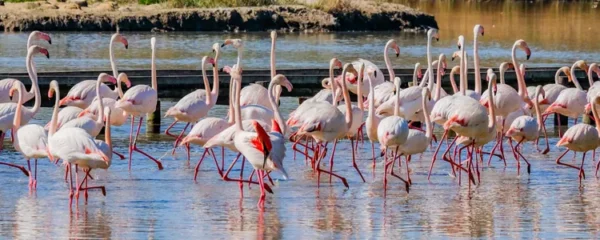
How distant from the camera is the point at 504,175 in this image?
45.0 feet

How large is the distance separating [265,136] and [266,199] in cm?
109

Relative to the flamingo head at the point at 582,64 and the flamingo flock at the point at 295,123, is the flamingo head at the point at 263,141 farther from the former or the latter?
the flamingo head at the point at 582,64

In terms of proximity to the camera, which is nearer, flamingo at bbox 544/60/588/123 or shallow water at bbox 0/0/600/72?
flamingo at bbox 544/60/588/123

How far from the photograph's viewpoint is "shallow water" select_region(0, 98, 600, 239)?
10.4 meters

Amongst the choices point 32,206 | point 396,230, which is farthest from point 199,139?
point 396,230

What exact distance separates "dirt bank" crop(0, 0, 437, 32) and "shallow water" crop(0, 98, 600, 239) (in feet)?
107

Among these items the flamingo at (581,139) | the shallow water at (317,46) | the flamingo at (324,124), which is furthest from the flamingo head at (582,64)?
the shallow water at (317,46)

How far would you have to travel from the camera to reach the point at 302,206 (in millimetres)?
11555

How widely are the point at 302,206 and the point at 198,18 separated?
3679 centimetres

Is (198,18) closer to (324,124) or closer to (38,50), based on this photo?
(38,50)

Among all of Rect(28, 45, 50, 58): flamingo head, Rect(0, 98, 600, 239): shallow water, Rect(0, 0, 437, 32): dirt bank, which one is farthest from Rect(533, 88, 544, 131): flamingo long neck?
Rect(0, 0, 437, 32): dirt bank

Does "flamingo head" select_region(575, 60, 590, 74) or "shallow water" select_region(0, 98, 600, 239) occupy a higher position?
"flamingo head" select_region(575, 60, 590, 74)

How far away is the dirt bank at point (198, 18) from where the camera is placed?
46219 mm

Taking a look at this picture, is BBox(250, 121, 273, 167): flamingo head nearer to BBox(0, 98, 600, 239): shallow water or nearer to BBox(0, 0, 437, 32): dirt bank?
BBox(0, 98, 600, 239): shallow water
